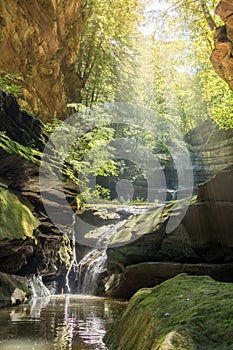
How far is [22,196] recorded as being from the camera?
8570 mm

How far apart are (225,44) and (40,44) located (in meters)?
6.71

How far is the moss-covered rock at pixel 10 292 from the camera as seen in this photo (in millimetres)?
7228

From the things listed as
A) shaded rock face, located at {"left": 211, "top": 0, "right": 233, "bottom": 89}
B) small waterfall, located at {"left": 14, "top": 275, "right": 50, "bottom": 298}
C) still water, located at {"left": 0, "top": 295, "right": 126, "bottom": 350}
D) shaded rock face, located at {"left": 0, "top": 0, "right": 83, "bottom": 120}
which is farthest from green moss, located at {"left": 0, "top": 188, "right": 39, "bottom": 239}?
shaded rock face, located at {"left": 211, "top": 0, "right": 233, "bottom": 89}

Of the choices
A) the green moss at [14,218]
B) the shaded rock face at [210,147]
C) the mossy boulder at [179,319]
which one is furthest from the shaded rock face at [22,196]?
the shaded rock face at [210,147]

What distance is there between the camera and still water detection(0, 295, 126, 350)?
3838 mm

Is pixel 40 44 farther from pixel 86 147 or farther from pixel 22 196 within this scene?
pixel 22 196

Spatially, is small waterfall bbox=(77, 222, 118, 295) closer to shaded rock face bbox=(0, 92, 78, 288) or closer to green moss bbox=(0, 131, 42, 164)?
shaded rock face bbox=(0, 92, 78, 288)

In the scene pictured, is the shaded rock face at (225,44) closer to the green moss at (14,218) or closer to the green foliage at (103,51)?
the green foliage at (103,51)

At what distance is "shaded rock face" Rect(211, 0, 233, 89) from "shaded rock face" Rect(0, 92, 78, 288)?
239 inches

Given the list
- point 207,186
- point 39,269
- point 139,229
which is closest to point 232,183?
point 207,186

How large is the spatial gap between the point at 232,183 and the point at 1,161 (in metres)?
6.07

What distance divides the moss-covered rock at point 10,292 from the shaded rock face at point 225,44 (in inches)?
352

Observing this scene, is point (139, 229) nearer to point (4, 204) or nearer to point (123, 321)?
point (4, 204)

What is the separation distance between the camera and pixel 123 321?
4012 millimetres
